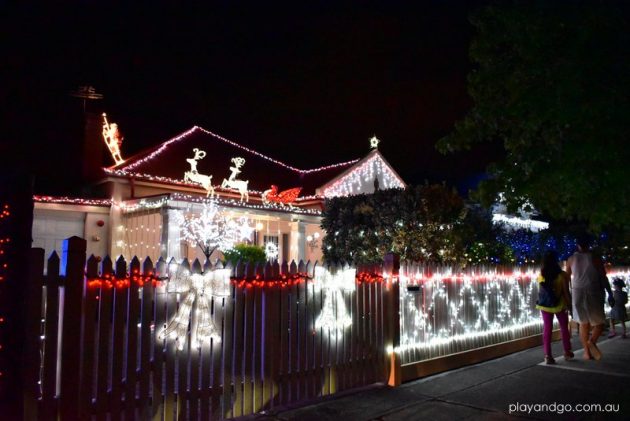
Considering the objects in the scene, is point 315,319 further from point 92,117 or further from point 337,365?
point 92,117

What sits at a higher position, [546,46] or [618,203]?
[546,46]

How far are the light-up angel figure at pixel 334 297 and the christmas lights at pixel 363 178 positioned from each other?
13230mm

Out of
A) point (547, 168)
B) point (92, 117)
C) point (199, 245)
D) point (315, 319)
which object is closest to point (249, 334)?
point (315, 319)

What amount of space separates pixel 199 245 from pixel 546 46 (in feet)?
38.1

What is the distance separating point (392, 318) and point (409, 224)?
3.33m

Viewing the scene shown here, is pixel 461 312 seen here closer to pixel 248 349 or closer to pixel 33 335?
pixel 248 349

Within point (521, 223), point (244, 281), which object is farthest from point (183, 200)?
point (521, 223)

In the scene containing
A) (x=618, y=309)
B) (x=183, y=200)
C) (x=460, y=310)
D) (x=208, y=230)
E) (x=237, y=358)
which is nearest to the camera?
(x=237, y=358)

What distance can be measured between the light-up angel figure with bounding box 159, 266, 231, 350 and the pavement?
107cm

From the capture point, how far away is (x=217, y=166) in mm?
19797

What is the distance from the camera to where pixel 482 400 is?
610 centimetres

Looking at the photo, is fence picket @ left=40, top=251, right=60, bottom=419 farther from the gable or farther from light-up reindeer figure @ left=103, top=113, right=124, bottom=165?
the gable

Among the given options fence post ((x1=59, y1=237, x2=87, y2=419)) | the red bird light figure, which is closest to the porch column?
the red bird light figure

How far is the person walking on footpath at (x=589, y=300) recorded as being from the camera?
8336 mm
